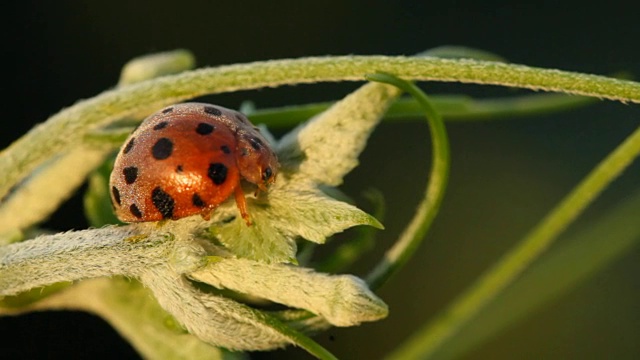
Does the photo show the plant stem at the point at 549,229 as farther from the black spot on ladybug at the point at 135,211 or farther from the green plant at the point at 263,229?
the black spot on ladybug at the point at 135,211

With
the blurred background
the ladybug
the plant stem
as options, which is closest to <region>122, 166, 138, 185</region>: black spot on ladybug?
the ladybug

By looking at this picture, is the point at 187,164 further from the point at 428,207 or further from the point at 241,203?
the point at 428,207

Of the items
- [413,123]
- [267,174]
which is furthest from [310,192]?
[413,123]

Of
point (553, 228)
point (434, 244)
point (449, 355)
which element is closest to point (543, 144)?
point (434, 244)

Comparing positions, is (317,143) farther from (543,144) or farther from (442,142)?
(543,144)

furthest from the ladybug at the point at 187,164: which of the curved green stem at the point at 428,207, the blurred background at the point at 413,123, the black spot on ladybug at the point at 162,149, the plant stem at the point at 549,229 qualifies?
the blurred background at the point at 413,123

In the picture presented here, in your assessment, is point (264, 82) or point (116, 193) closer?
point (264, 82)

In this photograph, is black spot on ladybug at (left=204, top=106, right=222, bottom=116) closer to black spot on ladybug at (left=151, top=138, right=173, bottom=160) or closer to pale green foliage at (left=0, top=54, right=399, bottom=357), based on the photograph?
black spot on ladybug at (left=151, top=138, right=173, bottom=160)
